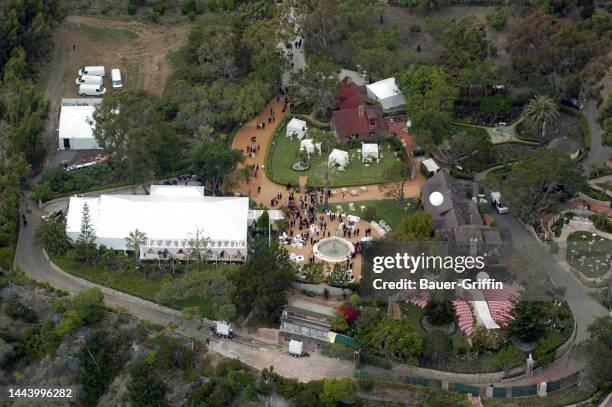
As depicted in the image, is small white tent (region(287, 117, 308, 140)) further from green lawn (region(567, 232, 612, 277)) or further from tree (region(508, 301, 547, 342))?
tree (region(508, 301, 547, 342))

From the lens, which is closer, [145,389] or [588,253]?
[145,389]

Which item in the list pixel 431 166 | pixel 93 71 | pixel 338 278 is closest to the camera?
pixel 338 278

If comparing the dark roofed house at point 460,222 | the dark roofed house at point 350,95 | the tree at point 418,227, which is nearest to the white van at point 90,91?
the dark roofed house at point 350,95

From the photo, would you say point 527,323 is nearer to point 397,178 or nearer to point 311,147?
point 397,178

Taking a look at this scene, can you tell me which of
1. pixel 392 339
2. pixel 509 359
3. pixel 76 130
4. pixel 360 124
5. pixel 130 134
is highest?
pixel 130 134

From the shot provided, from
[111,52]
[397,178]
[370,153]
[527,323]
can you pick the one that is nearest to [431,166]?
[397,178]

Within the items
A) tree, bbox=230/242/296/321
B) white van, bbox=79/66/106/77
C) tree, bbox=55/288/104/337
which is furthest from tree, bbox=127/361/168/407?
white van, bbox=79/66/106/77

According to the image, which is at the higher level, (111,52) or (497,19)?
(497,19)

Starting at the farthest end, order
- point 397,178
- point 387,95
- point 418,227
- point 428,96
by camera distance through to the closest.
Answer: point 387,95, point 428,96, point 397,178, point 418,227

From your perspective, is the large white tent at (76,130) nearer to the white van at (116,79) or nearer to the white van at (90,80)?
the white van at (90,80)
